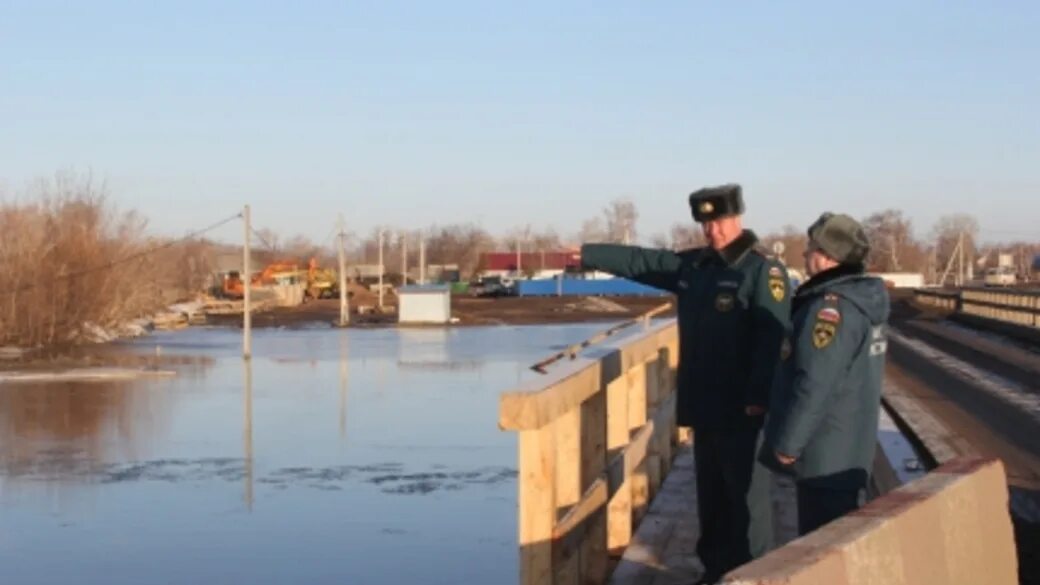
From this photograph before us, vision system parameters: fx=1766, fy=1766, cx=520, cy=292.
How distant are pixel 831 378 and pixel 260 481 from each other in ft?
38.8

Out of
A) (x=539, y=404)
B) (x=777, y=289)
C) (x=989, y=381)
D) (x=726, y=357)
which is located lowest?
(x=989, y=381)

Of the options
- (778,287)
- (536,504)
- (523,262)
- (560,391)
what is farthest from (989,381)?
(523,262)

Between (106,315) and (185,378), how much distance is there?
24674 mm

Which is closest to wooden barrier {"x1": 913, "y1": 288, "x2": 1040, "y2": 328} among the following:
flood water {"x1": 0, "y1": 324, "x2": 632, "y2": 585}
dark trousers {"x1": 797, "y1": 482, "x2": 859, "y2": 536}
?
flood water {"x1": 0, "y1": 324, "x2": 632, "y2": 585}

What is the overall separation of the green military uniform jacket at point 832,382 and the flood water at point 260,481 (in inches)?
61.8

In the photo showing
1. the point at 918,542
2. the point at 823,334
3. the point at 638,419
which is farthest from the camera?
the point at 638,419

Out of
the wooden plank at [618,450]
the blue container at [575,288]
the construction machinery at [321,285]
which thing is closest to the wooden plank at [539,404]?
the wooden plank at [618,450]

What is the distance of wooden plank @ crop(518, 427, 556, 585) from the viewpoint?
649 centimetres

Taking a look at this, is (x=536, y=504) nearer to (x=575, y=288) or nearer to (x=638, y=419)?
(x=638, y=419)

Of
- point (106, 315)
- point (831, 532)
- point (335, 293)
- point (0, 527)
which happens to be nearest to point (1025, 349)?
point (0, 527)

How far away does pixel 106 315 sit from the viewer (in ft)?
190

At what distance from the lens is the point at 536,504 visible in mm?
6625

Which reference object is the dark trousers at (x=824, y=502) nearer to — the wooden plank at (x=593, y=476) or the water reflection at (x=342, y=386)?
the wooden plank at (x=593, y=476)

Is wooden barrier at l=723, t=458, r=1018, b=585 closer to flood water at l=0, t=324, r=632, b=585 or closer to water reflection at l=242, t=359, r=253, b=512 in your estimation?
flood water at l=0, t=324, r=632, b=585
